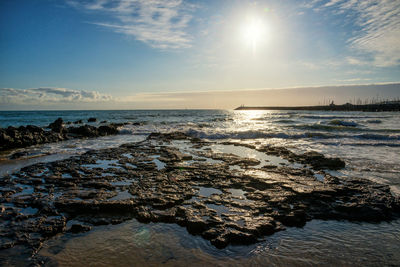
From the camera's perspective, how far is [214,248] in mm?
3305

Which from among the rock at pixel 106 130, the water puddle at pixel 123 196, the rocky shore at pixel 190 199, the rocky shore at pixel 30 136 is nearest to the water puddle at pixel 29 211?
the rocky shore at pixel 190 199

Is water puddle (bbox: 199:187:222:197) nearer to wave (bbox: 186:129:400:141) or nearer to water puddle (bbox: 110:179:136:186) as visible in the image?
water puddle (bbox: 110:179:136:186)

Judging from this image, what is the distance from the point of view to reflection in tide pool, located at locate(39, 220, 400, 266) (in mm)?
3004

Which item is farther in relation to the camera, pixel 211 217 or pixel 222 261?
pixel 211 217

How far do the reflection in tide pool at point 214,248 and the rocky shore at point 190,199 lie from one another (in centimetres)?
20

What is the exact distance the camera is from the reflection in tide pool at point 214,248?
3004 millimetres

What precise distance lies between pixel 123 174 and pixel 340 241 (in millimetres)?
5994

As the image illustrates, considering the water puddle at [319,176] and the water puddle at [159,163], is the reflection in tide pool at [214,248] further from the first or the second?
the water puddle at [159,163]

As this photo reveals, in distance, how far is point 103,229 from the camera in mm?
3809

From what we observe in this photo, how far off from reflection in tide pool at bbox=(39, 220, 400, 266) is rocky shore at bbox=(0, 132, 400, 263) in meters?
0.20

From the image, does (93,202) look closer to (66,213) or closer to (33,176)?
(66,213)

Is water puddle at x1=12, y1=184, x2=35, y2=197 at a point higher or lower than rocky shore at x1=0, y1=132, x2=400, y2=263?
lower

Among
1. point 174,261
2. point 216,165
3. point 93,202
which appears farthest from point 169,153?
point 174,261

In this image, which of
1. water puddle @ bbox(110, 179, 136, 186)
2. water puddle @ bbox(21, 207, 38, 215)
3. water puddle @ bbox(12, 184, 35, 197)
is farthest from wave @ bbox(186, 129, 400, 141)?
water puddle @ bbox(21, 207, 38, 215)
